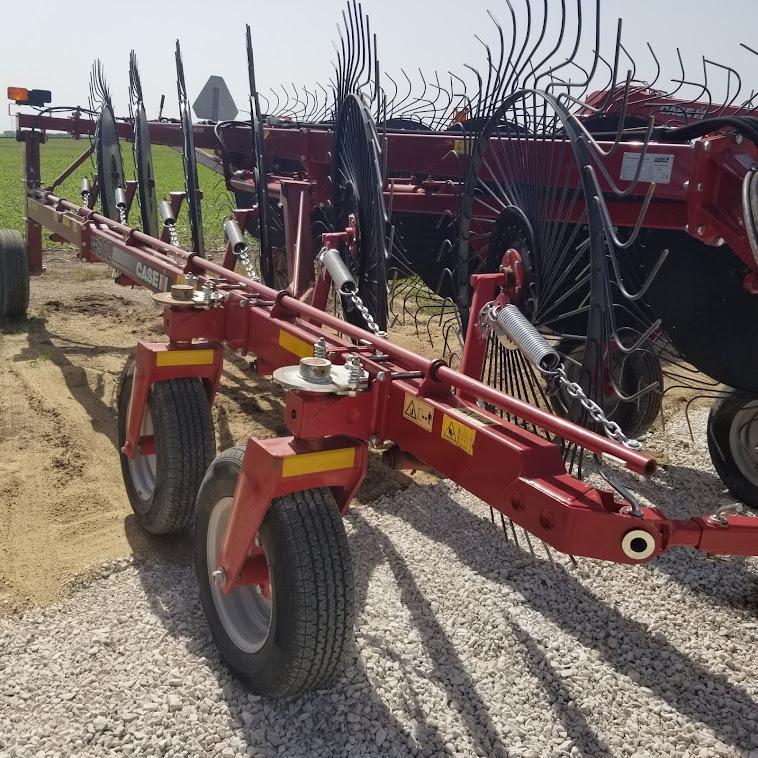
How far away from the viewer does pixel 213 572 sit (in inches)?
97.3

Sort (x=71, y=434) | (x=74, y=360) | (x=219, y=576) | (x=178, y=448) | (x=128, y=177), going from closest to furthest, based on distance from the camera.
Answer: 1. (x=219, y=576)
2. (x=178, y=448)
3. (x=71, y=434)
4. (x=74, y=360)
5. (x=128, y=177)

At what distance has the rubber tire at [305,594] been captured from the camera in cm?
213

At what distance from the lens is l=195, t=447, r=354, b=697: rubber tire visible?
2.13 m

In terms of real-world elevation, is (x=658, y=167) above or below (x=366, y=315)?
above

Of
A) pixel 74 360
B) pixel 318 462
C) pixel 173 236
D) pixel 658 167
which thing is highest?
pixel 658 167

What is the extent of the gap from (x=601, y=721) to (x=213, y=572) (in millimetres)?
1258

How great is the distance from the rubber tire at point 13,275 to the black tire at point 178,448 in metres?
4.01

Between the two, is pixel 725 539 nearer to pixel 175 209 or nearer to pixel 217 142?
pixel 175 209

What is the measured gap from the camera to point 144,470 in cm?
342

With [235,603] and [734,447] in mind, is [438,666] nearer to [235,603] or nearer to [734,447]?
[235,603]

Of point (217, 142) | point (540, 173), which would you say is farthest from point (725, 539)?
point (217, 142)

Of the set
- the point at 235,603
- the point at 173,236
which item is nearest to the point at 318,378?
the point at 235,603

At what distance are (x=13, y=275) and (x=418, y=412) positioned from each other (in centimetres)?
538

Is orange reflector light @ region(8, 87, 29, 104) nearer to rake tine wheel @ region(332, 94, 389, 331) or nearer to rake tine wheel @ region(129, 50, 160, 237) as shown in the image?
rake tine wheel @ region(129, 50, 160, 237)
